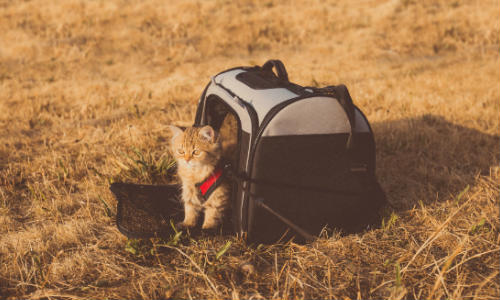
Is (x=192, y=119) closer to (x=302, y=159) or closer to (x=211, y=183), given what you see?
(x=211, y=183)

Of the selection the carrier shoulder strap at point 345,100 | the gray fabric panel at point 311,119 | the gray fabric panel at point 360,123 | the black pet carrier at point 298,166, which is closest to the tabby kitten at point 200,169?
the black pet carrier at point 298,166

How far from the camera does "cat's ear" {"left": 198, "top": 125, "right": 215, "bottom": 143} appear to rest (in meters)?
2.51

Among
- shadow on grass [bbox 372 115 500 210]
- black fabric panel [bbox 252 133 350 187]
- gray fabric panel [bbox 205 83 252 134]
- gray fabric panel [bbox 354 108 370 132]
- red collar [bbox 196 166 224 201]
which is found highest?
gray fabric panel [bbox 205 83 252 134]

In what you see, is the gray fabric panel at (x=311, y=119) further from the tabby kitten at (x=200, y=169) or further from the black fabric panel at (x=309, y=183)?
the tabby kitten at (x=200, y=169)

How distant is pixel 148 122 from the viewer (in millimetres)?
4754

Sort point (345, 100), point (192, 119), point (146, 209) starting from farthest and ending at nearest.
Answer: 1. point (192, 119)
2. point (146, 209)
3. point (345, 100)

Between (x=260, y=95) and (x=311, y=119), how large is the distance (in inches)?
17.2

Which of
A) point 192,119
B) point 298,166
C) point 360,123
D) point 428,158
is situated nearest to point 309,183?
point 298,166

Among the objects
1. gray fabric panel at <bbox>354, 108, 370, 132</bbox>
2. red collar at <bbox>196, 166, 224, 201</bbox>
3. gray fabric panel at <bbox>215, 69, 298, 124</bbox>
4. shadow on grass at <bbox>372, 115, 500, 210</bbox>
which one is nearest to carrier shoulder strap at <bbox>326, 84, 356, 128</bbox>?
gray fabric panel at <bbox>354, 108, 370, 132</bbox>

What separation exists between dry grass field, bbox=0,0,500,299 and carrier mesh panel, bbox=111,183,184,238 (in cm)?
13

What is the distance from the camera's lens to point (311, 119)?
229 centimetres

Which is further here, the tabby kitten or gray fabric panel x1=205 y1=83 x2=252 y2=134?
the tabby kitten

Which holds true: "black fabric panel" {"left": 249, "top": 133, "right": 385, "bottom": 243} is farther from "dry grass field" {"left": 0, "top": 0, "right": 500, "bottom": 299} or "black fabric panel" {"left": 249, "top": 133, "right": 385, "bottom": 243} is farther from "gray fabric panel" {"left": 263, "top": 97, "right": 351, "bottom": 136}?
"dry grass field" {"left": 0, "top": 0, "right": 500, "bottom": 299}

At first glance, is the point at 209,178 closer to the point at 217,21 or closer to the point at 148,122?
the point at 148,122
